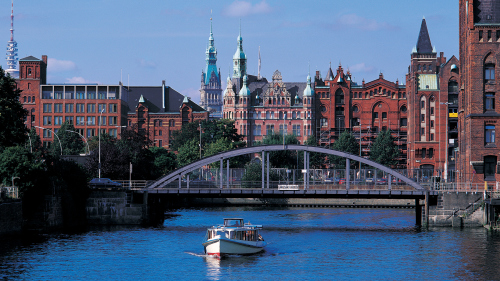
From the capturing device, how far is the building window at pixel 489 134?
299ft

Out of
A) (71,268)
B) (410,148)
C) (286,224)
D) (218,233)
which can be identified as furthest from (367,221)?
(410,148)

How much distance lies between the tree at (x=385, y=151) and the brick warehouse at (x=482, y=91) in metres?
79.1

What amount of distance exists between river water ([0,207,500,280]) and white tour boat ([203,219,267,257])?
93 centimetres

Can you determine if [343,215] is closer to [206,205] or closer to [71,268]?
[206,205]

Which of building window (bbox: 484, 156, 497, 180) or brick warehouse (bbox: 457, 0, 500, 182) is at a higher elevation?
brick warehouse (bbox: 457, 0, 500, 182)

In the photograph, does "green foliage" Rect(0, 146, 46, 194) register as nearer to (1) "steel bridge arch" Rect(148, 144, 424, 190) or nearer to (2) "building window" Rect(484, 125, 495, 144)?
(1) "steel bridge arch" Rect(148, 144, 424, 190)

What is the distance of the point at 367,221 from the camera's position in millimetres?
99062

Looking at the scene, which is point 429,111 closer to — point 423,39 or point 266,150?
point 423,39

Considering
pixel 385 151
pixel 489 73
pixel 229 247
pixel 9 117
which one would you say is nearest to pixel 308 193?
pixel 229 247

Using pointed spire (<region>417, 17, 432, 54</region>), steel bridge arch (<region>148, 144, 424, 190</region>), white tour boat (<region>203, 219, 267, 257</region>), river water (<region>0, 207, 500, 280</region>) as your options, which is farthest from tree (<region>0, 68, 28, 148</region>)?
pointed spire (<region>417, 17, 432, 54</region>)

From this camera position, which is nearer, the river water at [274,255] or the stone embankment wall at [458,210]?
the river water at [274,255]

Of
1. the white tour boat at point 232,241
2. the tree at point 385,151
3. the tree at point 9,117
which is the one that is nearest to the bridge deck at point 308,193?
the tree at point 9,117

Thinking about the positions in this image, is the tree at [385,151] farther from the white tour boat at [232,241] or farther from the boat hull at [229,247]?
the boat hull at [229,247]

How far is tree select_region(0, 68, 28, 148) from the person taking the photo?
84.8 m
